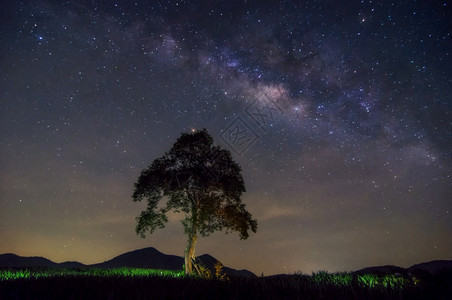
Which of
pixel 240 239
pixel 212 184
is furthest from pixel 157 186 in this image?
pixel 240 239

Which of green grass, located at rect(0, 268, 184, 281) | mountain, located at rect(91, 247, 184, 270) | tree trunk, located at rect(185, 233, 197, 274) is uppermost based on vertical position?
mountain, located at rect(91, 247, 184, 270)

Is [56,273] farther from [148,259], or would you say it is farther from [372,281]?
[148,259]

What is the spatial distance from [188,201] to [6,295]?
20390mm

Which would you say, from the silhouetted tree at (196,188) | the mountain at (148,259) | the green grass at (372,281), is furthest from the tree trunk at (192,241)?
the mountain at (148,259)

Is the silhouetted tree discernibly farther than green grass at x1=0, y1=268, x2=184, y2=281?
Yes

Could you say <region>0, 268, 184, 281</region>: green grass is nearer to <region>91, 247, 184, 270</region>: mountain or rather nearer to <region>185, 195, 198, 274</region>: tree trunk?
<region>185, 195, 198, 274</region>: tree trunk

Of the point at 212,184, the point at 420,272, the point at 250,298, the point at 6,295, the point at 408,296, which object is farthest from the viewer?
the point at 212,184

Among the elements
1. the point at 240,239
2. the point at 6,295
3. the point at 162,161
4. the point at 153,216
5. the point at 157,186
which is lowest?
the point at 6,295

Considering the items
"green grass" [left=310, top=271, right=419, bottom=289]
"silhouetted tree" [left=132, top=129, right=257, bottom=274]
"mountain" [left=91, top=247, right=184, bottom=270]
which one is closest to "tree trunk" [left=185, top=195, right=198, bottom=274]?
"silhouetted tree" [left=132, top=129, right=257, bottom=274]

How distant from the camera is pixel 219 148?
25.3 meters

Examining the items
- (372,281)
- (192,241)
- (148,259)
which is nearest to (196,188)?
(192,241)

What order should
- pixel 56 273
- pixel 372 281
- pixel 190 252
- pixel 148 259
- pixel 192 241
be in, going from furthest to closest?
pixel 148 259 → pixel 192 241 → pixel 190 252 → pixel 56 273 → pixel 372 281

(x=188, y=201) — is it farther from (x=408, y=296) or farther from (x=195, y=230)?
(x=408, y=296)

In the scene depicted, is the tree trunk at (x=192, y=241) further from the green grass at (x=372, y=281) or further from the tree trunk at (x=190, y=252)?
the green grass at (x=372, y=281)
